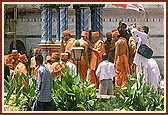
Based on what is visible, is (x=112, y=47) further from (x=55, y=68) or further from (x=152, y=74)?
(x=55, y=68)

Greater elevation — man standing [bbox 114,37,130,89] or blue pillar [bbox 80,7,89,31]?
blue pillar [bbox 80,7,89,31]

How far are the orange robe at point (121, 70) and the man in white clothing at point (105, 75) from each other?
275 mm

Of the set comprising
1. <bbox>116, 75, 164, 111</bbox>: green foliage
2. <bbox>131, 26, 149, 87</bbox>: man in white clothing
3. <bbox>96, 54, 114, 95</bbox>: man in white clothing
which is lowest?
<bbox>116, 75, 164, 111</bbox>: green foliage

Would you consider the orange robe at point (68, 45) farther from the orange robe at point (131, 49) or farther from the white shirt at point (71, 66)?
the orange robe at point (131, 49)

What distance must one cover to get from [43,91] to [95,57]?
2.09m

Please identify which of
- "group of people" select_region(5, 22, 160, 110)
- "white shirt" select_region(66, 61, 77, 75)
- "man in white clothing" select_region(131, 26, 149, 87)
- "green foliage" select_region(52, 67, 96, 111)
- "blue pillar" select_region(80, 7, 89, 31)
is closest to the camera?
"green foliage" select_region(52, 67, 96, 111)

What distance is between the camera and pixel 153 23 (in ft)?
46.6

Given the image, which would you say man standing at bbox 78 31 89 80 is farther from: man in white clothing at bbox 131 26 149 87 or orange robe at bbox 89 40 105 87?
man in white clothing at bbox 131 26 149 87

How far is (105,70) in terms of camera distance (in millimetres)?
9438

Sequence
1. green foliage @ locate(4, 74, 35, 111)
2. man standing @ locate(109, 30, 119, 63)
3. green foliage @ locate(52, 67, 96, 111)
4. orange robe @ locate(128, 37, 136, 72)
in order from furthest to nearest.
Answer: man standing @ locate(109, 30, 119, 63) < orange robe @ locate(128, 37, 136, 72) < green foliage @ locate(4, 74, 35, 111) < green foliage @ locate(52, 67, 96, 111)

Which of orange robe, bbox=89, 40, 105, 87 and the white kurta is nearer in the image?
the white kurta

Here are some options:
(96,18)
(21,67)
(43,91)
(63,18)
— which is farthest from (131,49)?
(43,91)

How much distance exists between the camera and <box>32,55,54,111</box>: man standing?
8.09m

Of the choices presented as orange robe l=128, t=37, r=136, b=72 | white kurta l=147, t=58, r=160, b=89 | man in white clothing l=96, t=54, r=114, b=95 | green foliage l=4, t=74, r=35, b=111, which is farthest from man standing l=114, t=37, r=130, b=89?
green foliage l=4, t=74, r=35, b=111
